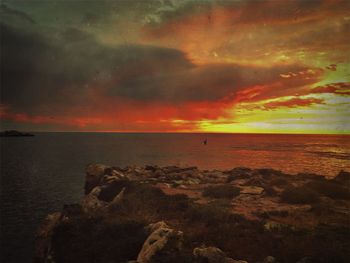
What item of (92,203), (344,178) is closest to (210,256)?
(92,203)

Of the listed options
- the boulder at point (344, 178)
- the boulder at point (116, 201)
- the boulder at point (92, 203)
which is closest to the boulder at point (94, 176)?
the boulder at point (92, 203)

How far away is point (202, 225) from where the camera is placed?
1700cm

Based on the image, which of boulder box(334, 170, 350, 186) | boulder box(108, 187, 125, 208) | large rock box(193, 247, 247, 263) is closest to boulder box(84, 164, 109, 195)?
boulder box(108, 187, 125, 208)

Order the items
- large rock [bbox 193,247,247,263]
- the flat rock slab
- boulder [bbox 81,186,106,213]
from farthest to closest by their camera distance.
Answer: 1. the flat rock slab
2. boulder [bbox 81,186,106,213]
3. large rock [bbox 193,247,247,263]

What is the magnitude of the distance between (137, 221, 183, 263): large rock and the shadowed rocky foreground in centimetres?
5

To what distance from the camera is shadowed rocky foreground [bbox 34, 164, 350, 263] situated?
13234 mm

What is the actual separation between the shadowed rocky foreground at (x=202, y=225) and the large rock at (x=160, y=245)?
5cm

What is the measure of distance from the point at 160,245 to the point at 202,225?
451 cm

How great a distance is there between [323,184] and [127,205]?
18979mm

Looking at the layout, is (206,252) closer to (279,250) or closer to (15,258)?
(279,250)

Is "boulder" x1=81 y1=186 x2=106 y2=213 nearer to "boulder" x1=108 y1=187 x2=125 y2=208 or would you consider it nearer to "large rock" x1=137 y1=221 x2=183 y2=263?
"boulder" x1=108 y1=187 x2=125 y2=208

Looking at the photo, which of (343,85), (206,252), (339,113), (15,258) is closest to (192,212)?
(206,252)

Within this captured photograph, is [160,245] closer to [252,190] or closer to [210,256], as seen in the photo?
[210,256]

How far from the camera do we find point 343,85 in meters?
31.4
